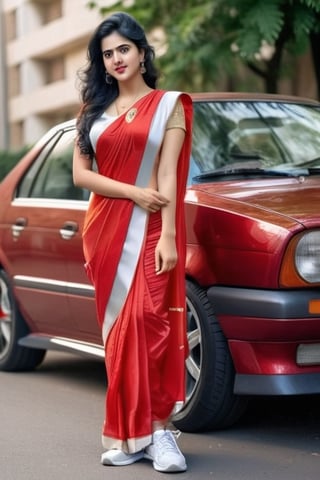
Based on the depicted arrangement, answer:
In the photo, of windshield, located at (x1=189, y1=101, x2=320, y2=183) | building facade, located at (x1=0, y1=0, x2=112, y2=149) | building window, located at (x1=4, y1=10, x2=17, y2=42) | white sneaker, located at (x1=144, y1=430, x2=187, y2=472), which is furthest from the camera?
building window, located at (x1=4, y1=10, x2=17, y2=42)

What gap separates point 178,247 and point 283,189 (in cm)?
79

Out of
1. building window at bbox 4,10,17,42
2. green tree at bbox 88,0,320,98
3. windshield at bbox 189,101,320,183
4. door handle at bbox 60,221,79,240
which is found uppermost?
building window at bbox 4,10,17,42

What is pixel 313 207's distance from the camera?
4906 millimetres

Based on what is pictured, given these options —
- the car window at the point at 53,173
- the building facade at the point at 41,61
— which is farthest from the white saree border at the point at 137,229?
the building facade at the point at 41,61

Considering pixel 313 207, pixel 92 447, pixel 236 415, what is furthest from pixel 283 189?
pixel 92 447

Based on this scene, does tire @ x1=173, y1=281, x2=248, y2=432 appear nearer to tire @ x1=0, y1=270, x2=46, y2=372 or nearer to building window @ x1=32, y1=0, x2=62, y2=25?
tire @ x1=0, y1=270, x2=46, y2=372

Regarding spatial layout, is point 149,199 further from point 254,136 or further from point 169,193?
point 254,136

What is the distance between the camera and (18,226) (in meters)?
7.01

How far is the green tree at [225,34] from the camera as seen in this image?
371 inches

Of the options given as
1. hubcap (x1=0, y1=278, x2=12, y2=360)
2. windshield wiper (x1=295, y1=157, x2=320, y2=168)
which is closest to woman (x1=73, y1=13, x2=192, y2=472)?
windshield wiper (x1=295, y1=157, x2=320, y2=168)

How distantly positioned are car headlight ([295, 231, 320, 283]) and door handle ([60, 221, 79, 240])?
5.88 ft

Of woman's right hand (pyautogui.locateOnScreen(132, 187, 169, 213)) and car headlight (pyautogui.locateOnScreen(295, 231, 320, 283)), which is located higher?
woman's right hand (pyautogui.locateOnScreen(132, 187, 169, 213))

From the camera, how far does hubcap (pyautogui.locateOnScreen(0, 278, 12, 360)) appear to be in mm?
7277

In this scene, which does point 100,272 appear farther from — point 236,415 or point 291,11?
point 291,11
